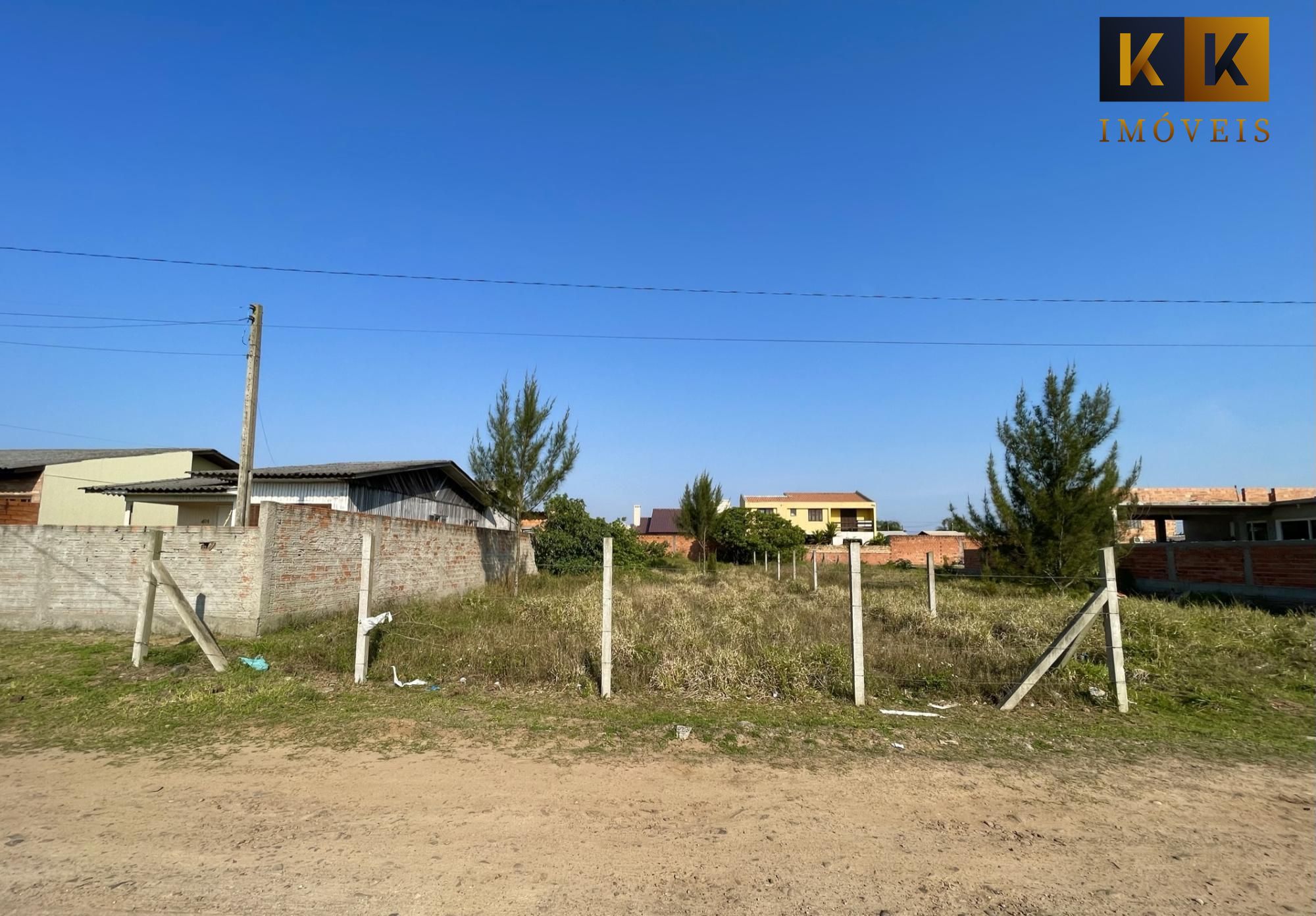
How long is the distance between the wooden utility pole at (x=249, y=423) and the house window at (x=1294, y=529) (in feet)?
100

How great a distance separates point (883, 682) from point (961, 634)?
2.42 m

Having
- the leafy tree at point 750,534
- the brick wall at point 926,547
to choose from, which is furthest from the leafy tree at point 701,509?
the brick wall at point 926,547

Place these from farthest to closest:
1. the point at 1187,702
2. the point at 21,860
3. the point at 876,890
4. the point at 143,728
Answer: the point at 1187,702, the point at 143,728, the point at 21,860, the point at 876,890

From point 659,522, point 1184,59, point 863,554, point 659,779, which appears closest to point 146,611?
point 659,779

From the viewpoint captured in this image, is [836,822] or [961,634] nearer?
[836,822]

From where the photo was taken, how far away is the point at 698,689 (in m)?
6.31

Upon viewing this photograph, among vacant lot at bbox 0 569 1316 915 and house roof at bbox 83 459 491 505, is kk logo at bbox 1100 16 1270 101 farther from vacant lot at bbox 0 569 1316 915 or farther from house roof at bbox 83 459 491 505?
house roof at bbox 83 459 491 505

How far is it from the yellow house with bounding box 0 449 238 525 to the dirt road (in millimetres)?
19232

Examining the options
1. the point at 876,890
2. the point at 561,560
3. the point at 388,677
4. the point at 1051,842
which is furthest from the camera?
the point at 561,560

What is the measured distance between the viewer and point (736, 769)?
4.41 m

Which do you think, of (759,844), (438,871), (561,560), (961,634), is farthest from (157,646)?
(561,560)

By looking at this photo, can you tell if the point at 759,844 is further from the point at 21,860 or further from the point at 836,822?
the point at 21,860

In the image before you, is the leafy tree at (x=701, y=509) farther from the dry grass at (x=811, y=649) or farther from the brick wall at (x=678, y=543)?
the dry grass at (x=811, y=649)

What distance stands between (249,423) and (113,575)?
2.88 metres
